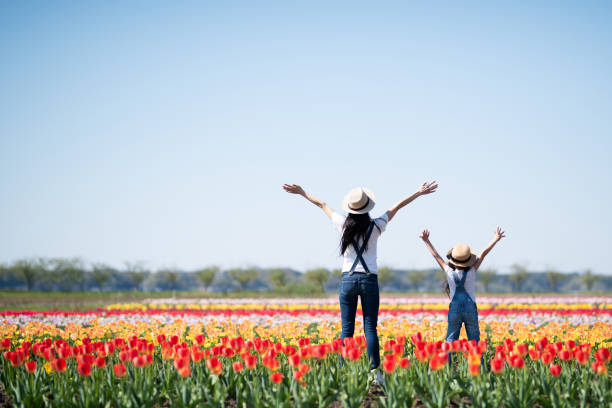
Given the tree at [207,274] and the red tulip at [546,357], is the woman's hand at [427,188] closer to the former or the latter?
the red tulip at [546,357]

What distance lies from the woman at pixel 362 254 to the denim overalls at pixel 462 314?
1026mm

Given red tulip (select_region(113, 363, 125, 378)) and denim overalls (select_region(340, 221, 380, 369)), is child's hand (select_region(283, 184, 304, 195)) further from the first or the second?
red tulip (select_region(113, 363, 125, 378))

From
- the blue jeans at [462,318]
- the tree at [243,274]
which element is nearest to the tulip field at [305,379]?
the blue jeans at [462,318]

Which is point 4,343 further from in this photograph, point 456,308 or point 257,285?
point 257,285

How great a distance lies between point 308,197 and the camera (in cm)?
600

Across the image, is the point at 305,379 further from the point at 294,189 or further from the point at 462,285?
the point at 462,285

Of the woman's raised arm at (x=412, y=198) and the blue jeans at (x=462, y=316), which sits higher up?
the woman's raised arm at (x=412, y=198)

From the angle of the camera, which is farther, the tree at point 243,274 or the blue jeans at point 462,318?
the tree at point 243,274

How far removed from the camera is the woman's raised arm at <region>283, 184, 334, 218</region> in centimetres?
596

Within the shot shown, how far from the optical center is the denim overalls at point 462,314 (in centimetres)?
623

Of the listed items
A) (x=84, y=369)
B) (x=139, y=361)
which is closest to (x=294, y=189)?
(x=139, y=361)

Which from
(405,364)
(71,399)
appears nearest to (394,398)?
(405,364)

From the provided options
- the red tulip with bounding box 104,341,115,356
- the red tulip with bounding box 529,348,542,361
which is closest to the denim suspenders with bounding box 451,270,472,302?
the red tulip with bounding box 529,348,542,361

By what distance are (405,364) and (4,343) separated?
4493mm
